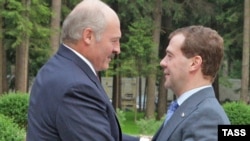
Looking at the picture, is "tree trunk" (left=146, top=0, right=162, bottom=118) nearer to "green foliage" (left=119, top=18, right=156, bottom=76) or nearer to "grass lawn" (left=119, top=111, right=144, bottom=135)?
"green foliage" (left=119, top=18, right=156, bottom=76)

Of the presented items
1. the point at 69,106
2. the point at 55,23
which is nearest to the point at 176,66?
the point at 69,106

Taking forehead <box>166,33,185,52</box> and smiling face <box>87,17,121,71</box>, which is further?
forehead <box>166,33,185,52</box>

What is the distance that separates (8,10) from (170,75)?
20.8m

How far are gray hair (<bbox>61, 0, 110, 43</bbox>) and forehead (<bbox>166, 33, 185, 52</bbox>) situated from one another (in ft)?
1.37

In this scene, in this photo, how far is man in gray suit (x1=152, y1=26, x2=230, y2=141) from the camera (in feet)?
9.07

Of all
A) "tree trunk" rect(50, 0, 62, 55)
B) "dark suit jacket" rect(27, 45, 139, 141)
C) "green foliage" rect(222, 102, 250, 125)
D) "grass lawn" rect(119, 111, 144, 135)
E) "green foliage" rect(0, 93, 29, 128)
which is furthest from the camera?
"tree trunk" rect(50, 0, 62, 55)

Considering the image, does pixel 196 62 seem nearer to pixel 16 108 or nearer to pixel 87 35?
pixel 87 35

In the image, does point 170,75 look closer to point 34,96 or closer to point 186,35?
point 186,35

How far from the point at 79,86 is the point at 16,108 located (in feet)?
37.0

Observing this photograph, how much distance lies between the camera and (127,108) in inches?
1822

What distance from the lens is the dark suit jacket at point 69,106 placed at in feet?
8.36

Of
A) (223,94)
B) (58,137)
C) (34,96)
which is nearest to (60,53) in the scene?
(34,96)

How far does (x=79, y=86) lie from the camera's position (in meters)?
2.59

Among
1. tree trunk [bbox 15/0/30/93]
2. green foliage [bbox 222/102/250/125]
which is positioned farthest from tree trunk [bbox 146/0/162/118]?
green foliage [bbox 222/102/250/125]
